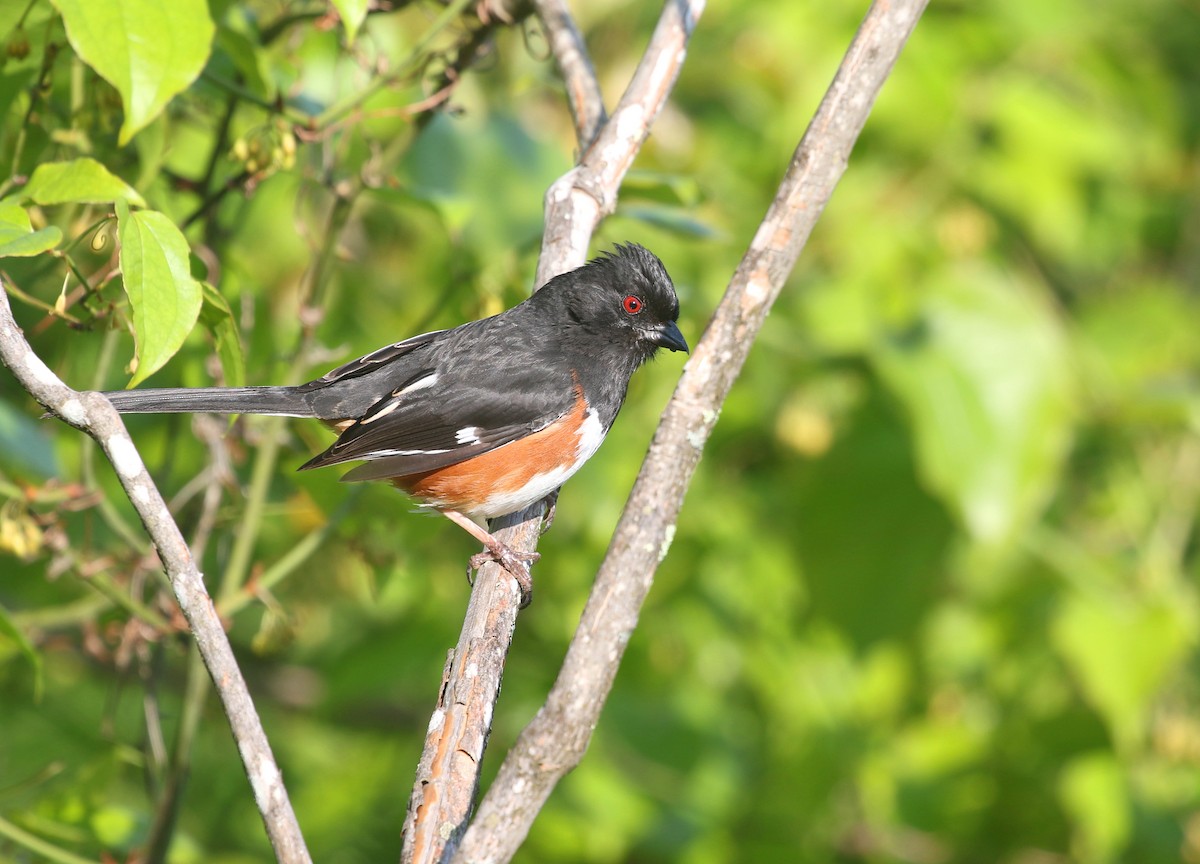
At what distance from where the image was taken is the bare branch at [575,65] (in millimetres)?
2689

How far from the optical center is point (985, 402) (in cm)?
341

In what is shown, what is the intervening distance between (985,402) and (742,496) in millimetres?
1382

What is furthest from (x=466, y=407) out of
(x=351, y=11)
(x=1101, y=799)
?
(x=1101, y=799)

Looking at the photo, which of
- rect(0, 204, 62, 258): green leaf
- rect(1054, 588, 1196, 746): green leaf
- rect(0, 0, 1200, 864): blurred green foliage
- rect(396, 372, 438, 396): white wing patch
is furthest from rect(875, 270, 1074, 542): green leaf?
rect(0, 204, 62, 258): green leaf

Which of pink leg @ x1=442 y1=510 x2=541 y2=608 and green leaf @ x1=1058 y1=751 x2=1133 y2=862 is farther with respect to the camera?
green leaf @ x1=1058 y1=751 x2=1133 y2=862

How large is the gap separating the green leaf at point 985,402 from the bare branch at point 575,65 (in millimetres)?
1362

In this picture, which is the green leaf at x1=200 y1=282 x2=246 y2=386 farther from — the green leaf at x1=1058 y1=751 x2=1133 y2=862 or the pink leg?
the green leaf at x1=1058 y1=751 x2=1133 y2=862

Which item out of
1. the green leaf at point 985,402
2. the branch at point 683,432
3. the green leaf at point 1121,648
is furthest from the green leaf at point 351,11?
the green leaf at point 1121,648

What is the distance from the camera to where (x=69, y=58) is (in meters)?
2.48

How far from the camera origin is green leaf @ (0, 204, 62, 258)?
1548mm

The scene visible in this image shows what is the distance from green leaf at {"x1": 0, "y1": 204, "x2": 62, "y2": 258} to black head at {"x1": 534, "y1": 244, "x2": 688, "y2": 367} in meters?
1.38

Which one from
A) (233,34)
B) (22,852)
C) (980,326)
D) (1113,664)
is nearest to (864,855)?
(1113,664)

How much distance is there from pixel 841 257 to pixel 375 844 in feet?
9.66

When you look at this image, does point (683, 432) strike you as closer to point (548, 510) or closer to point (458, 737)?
point (458, 737)
